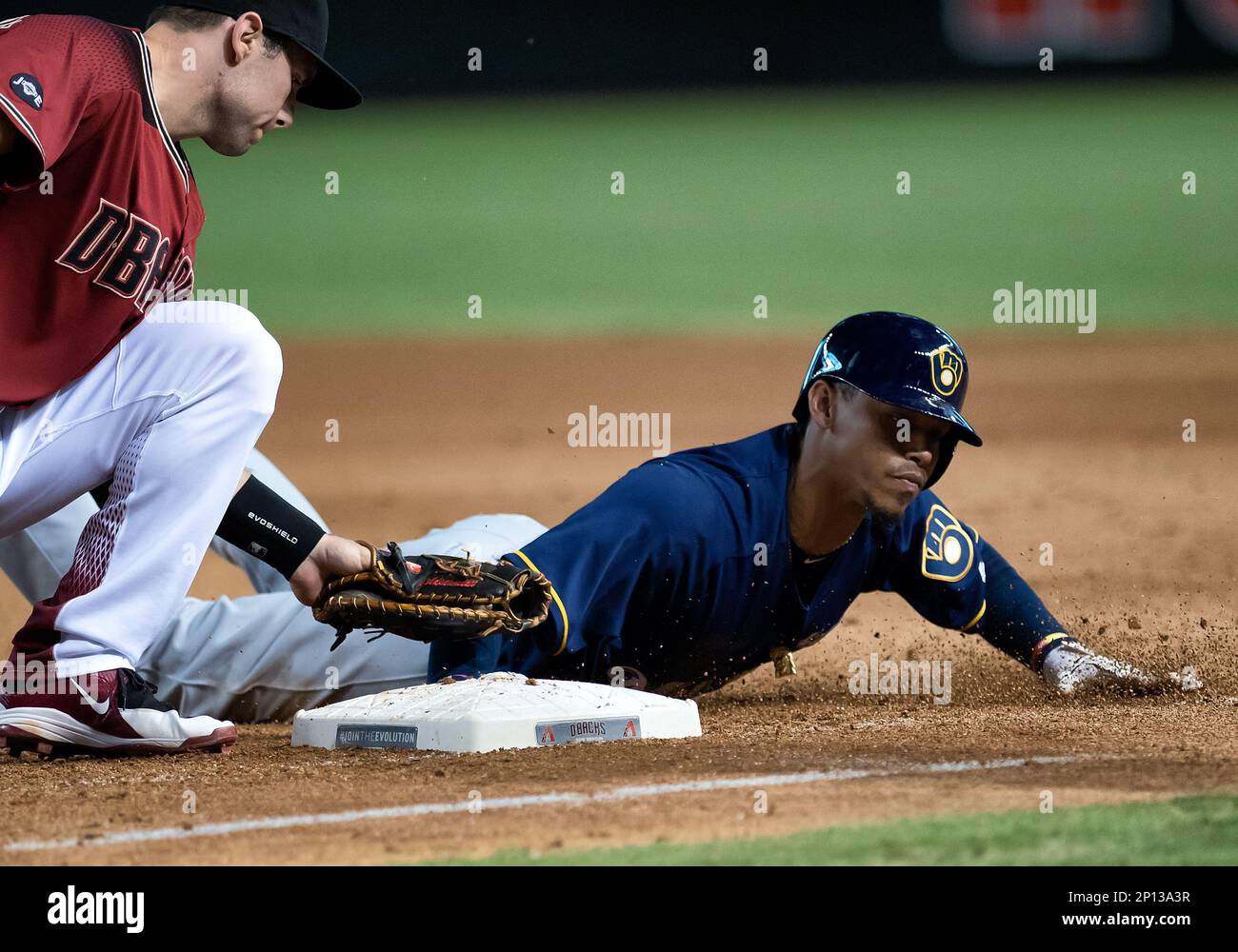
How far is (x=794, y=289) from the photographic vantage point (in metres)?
14.5

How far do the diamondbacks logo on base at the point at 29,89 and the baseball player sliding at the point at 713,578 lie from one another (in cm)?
106

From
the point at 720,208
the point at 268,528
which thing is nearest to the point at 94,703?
the point at 268,528

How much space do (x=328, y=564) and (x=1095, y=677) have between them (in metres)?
1.83

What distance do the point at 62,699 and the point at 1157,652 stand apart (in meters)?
2.85

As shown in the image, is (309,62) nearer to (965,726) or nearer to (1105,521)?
(965,726)

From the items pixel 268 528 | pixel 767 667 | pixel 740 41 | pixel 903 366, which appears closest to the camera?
pixel 268 528

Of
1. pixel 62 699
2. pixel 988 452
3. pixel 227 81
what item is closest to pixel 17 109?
pixel 227 81

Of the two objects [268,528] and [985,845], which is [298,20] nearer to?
[268,528]

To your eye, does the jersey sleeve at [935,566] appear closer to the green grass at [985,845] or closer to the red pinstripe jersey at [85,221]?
the green grass at [985,845]

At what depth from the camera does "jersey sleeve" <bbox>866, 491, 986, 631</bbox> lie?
378 cm

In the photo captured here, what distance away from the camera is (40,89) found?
2.61m

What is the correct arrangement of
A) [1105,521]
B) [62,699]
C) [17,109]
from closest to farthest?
[17,109], [62,699], [1105,521]

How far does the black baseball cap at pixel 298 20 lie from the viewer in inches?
120

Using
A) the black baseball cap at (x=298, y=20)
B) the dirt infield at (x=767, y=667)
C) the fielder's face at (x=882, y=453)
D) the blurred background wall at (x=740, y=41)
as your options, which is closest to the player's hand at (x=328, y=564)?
the dirt infield at (x=767, y=667)
